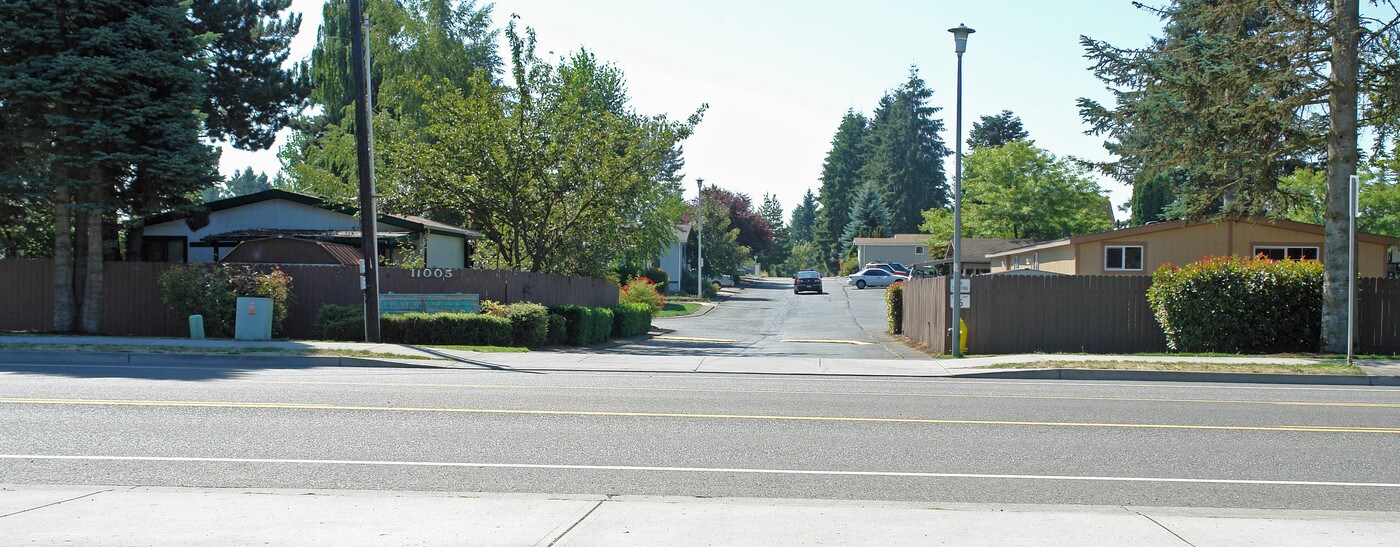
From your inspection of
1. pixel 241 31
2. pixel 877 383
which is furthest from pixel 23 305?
pixel 877 383

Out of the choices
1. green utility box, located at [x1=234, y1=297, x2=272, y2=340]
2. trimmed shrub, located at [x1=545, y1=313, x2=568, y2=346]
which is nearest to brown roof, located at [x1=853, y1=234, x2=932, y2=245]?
trimmed shrub, located at [x1=545, y1=313, x2=568, y2=346]

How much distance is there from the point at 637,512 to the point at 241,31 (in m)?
32.2

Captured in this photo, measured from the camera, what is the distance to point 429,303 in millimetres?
24422

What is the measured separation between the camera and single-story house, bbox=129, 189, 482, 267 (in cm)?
2905

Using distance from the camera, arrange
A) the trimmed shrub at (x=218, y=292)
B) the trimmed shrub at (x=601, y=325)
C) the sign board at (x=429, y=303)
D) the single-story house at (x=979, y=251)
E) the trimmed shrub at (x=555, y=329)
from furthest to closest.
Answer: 1. the single-story house at (x=979, y=251)
2. the trimmed shrub at (x=601, y=325)
3. the trimmed shrub at (x=555, y=329)
4. the sign board at (x=429, y=303)
5. the trimmed shrub at (x=218, y=292)

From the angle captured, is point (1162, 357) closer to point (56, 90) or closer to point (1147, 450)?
point (1147, 450)

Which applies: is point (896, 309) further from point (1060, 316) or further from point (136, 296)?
point (136, 296)

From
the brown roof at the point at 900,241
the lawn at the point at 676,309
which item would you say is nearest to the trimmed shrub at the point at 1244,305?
the lawn at the point at 676,309

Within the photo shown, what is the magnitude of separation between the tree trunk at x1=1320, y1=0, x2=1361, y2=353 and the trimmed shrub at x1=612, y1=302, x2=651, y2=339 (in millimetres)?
18134

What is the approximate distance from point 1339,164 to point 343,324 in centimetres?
2054

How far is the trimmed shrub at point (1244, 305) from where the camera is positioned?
70.7ft

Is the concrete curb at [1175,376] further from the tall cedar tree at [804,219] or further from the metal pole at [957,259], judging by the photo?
the tall cedar tree at [804,219]

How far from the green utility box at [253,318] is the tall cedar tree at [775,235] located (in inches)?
3360

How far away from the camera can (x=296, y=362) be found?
726 inches
